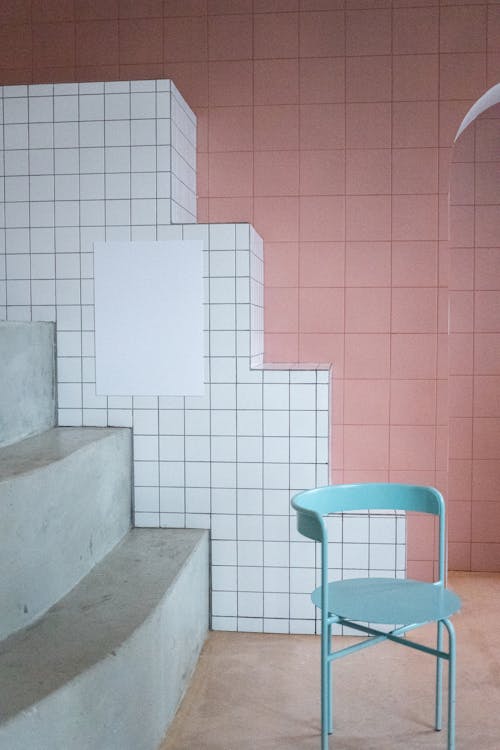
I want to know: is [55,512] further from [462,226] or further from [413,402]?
[462,226]

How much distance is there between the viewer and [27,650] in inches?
92.2

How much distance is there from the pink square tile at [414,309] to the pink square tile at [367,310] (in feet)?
0.13

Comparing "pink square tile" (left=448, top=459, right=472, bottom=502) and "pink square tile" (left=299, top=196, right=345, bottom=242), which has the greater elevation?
"pink square tile" (left=299, top=196, right=345, bottom=242)

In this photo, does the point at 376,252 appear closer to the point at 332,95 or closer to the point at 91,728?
the point at 332,95

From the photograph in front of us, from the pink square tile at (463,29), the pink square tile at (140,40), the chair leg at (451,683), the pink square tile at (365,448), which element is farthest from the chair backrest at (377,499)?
the pink square tile at (140,40)

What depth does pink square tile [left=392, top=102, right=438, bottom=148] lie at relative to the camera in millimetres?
3973

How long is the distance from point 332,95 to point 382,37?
14.4 inches

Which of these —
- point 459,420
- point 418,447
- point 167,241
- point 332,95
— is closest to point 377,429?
point 418,447

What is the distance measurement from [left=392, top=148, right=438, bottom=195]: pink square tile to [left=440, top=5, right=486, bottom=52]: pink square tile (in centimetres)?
51

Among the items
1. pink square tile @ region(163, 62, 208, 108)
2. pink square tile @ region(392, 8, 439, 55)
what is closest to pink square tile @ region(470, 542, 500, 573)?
pink square tile @ region(392, 8, 439, 55)

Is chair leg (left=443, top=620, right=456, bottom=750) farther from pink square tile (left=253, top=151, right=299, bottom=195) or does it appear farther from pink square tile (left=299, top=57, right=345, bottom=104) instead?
pink square tile (left=299, top=57, right=345, bottom=104)

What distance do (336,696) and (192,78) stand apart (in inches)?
117

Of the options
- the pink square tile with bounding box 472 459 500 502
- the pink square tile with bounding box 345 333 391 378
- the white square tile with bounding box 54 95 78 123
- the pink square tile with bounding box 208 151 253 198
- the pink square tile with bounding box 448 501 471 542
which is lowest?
the pink square tile with bounding box 448 501 471 542

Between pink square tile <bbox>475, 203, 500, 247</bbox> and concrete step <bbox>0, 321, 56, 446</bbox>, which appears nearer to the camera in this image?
concrete step <bbox>0, 321, 56, 446</bbox>
